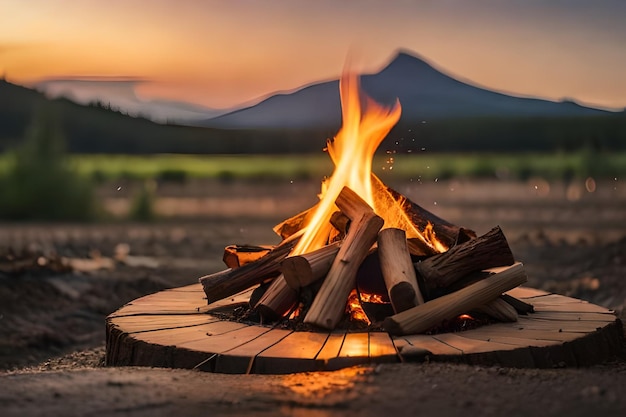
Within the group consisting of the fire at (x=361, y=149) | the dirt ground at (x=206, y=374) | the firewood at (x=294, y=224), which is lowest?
the dirt ground at (x=206, y=374)

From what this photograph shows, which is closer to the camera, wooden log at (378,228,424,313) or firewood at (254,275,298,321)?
wooden log at (378,228,424,313)

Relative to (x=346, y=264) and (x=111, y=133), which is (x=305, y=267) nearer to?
(x=346, y=264)

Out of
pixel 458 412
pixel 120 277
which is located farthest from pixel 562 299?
pixel 120 277

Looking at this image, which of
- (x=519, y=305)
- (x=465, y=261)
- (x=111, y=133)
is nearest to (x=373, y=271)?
(x=465, y=261)

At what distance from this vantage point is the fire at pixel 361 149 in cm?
480

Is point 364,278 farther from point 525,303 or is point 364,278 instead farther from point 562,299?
point 562,299

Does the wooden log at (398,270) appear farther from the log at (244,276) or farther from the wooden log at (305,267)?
the log at (244,276)

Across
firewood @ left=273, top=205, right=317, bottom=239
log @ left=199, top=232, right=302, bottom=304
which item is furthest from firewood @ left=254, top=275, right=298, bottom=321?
firewood @ left=273, top=205, right=317, bottom=239

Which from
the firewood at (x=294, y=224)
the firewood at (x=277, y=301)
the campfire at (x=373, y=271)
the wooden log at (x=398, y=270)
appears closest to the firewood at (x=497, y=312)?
the campfire at (x=373, y=271)

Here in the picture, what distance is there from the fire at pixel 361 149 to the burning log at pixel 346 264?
398 mm

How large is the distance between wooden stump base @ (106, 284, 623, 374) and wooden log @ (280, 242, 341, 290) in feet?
0.93

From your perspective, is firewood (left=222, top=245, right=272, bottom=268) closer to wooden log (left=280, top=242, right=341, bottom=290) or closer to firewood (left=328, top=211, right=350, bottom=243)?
firewood (left=328, top=211, right=350, bottom=243)

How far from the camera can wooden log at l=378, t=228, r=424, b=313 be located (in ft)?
12.5

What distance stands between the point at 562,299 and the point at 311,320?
6.24 ft
